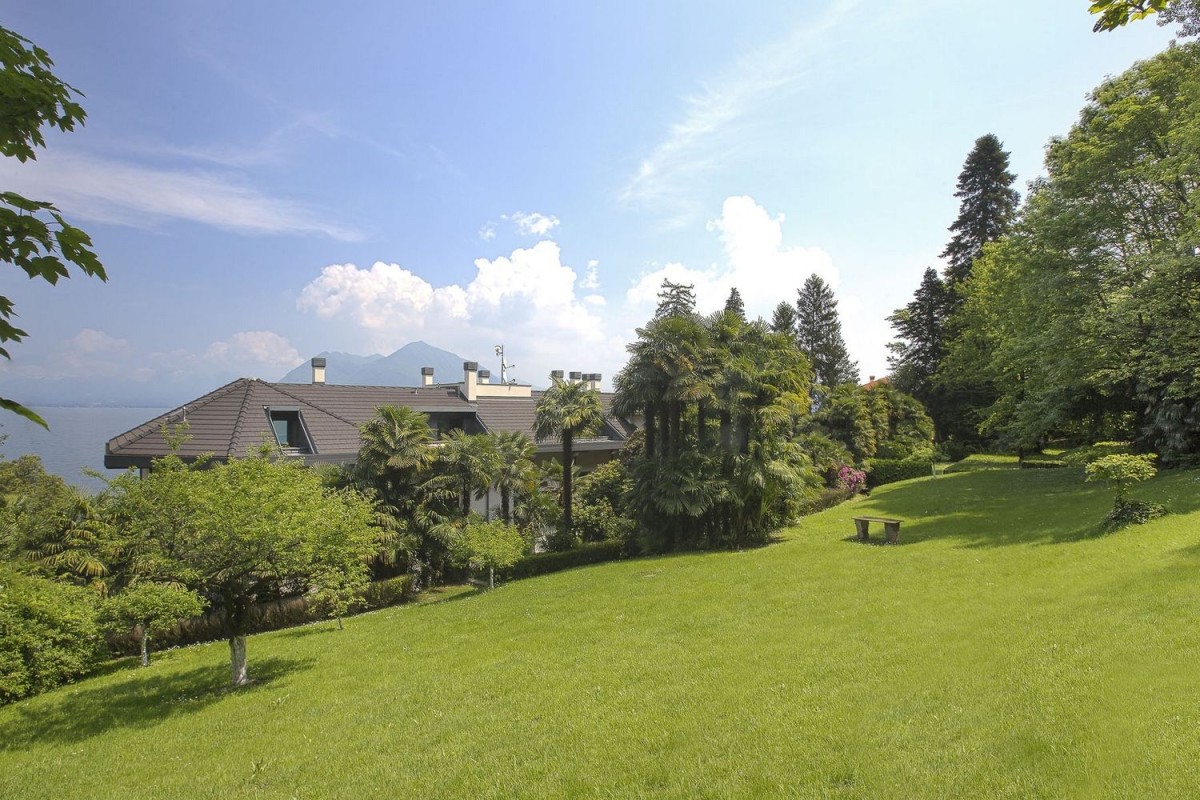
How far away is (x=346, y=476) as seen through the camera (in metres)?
21.3

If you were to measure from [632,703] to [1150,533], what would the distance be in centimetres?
1264

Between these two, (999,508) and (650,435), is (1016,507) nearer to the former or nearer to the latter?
(999,508)

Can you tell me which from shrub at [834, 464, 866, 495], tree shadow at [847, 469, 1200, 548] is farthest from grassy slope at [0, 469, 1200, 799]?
shrub at [834, 464, 866, 495]

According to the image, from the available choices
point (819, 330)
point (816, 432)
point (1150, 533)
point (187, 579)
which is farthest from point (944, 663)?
point (819, 330)

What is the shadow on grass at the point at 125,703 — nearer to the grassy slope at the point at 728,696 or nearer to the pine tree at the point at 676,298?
the grassy slope at the point at 728,696

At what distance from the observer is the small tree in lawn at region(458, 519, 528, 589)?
18734 mm

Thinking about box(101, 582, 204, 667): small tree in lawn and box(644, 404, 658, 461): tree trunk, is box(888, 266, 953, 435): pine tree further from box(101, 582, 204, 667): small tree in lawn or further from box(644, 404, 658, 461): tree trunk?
box(101, 582, 204, 667): small tree in lawn

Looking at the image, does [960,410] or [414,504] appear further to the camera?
[960,410]

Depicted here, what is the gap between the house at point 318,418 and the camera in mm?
22812

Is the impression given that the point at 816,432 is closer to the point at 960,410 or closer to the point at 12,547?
the point at 960,410

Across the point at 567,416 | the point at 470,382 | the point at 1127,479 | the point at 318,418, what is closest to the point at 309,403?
the point at 318,418

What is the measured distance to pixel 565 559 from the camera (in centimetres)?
Answer: 2264

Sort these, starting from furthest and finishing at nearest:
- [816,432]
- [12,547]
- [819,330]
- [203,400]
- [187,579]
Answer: [819,330] → [816,432] → [203,400] → [12,547] → [187,579]

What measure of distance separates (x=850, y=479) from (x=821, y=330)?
34.9m
